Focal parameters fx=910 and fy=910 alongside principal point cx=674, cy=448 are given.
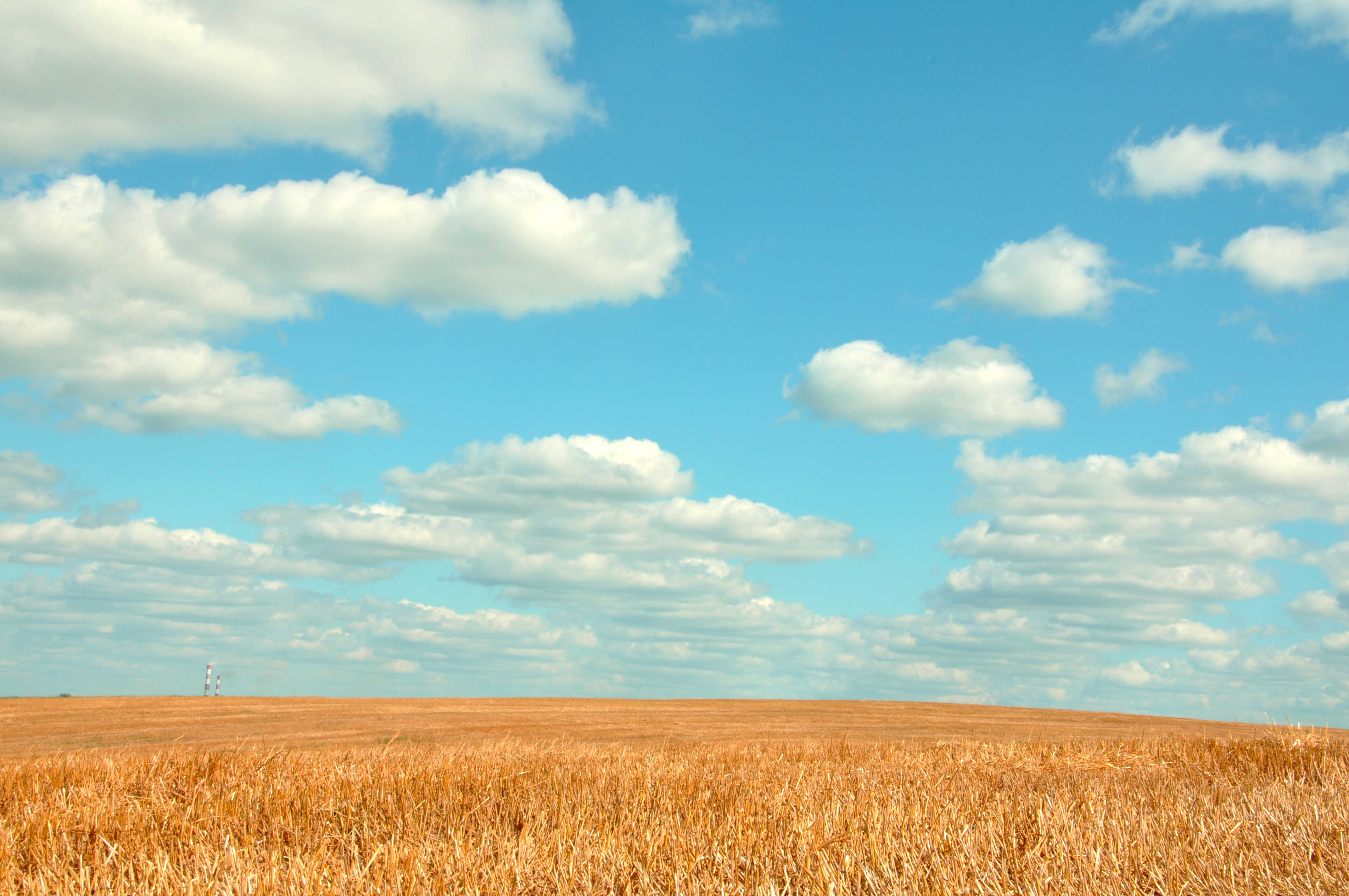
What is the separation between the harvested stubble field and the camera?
18.3 feet

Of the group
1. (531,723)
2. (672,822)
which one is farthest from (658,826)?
(531,723)

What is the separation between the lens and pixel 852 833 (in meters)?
6.59

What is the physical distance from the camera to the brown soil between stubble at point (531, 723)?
27.0 m

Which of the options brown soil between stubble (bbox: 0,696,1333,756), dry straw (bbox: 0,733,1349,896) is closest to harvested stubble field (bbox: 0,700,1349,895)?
dry straw (bbox: 0,733,1349,896)

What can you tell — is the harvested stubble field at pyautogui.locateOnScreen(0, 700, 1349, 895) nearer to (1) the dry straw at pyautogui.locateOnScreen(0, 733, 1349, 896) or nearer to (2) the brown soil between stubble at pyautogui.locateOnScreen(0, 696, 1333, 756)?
(1) the dry straw at pyautogui.locateOnScreen(0, 733, 1349, 896)

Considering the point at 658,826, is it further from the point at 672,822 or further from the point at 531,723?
the point at 531,723

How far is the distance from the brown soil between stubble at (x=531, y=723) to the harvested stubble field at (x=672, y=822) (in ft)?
15.4

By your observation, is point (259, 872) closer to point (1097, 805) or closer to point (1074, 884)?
point (1074, 884)

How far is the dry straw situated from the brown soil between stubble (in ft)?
17.3

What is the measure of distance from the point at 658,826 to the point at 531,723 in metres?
29.0

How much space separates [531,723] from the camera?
115 ft

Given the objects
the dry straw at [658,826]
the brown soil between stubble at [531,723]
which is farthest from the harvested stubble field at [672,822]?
the brown soil between stubble at [531,723]

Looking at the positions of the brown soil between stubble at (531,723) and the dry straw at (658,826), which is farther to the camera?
the brown soil between stubble at (531,723)

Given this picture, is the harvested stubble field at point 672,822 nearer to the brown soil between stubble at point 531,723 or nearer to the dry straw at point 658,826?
the dry straw at point 658,826
